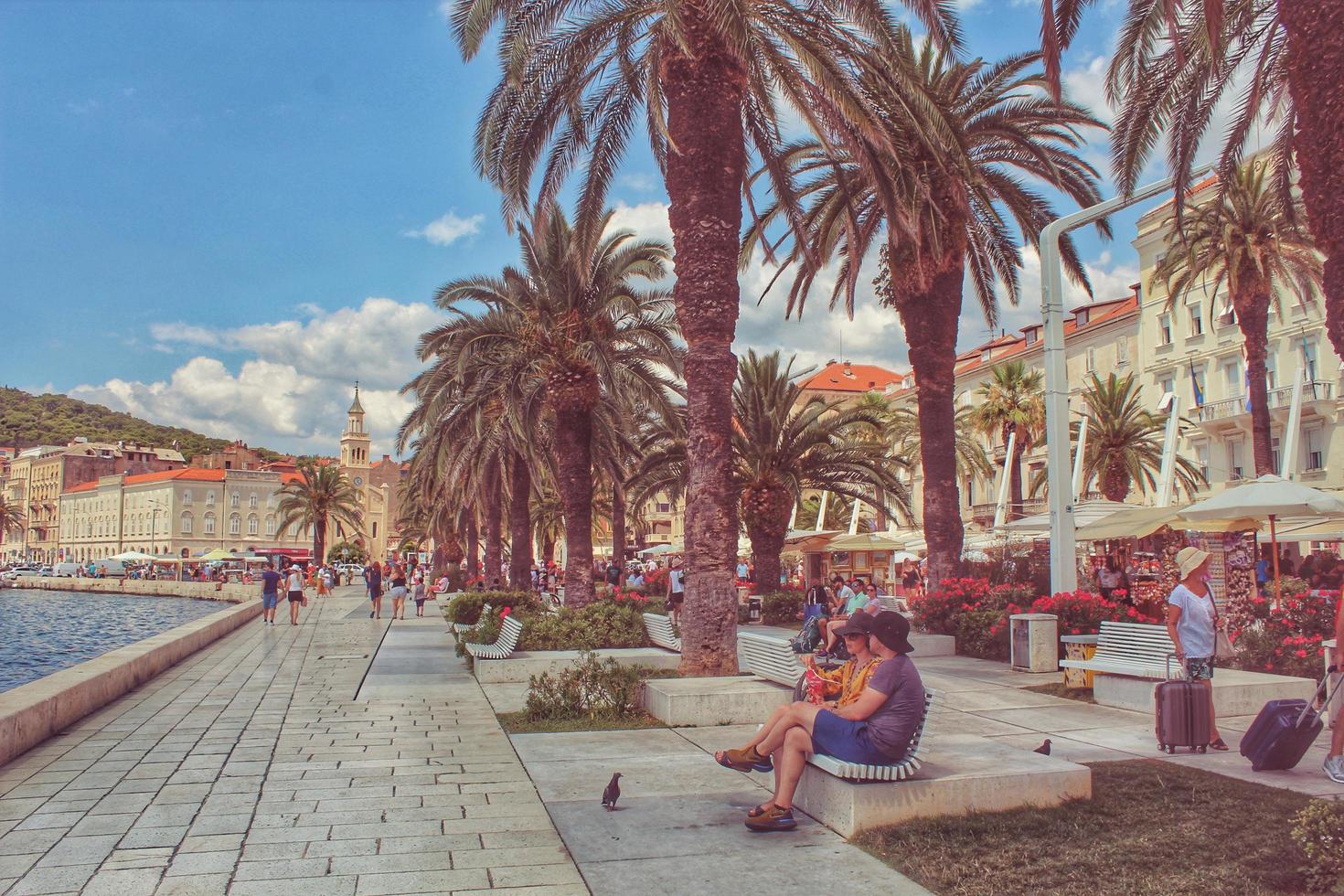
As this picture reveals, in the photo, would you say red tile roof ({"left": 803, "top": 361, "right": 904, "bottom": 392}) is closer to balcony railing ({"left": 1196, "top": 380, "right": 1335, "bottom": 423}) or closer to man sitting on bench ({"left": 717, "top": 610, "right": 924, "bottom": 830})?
balcony railing ({"left": 1196, "top": 380, "right": 1335, "bottom": 423})

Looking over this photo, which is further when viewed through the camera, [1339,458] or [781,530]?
[1339,458]

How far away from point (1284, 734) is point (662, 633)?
8.50 meters

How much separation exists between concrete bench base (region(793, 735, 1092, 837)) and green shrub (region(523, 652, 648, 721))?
4.06 meters

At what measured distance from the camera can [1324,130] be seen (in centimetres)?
508

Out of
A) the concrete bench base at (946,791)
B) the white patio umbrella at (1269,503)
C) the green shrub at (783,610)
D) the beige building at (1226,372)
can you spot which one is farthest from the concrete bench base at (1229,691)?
the beige building at (1226,372)

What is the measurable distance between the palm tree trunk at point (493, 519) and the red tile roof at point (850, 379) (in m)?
62.9

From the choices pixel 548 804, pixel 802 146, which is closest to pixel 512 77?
pixel 802 146

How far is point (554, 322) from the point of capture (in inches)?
859

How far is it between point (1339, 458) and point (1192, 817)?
38.5 meters

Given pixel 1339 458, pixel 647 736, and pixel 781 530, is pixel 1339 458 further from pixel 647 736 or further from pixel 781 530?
pixel 647 736

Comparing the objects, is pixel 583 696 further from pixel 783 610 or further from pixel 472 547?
pixel 472 547

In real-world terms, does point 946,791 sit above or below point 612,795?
above

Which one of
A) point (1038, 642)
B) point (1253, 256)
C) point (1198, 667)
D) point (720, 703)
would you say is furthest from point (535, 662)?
point (1253, 256)

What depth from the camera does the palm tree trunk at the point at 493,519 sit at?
3098cm
